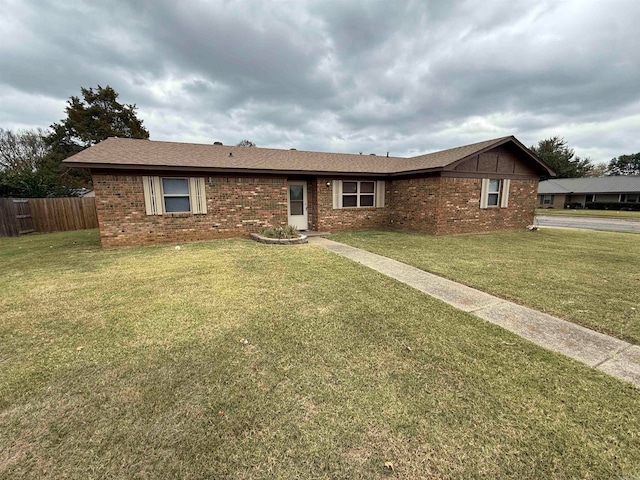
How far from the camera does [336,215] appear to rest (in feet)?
38.8

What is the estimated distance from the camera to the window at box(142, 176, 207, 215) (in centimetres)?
887

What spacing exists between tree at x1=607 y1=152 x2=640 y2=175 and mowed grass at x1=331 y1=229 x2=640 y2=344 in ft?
244

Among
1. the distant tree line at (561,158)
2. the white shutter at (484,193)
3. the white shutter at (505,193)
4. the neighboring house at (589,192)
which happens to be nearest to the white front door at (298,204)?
the white shutter at (484,193)

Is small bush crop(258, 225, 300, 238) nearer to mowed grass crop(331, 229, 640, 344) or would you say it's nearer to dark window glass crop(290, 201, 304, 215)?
mowed grass crop(331, 229, 640, 344)

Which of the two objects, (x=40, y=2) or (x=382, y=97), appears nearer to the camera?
(x=40, y=2)

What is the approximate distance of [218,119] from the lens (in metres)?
23.1

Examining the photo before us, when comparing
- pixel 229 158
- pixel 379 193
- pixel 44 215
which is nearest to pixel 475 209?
pixel 379 193

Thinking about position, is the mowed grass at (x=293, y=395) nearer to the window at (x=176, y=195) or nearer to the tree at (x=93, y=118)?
the window at (x=176, y=195)

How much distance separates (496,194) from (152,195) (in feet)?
45.2

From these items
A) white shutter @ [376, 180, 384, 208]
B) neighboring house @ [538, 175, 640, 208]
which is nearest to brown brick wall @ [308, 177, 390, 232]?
white shutter @ [376, 180, 384, 208]

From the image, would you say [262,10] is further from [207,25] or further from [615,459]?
[615,459]

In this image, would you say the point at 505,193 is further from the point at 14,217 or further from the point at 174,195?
the point at 14,217

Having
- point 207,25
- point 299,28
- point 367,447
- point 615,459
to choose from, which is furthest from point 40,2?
point 615,459

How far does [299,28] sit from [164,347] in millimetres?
11678
